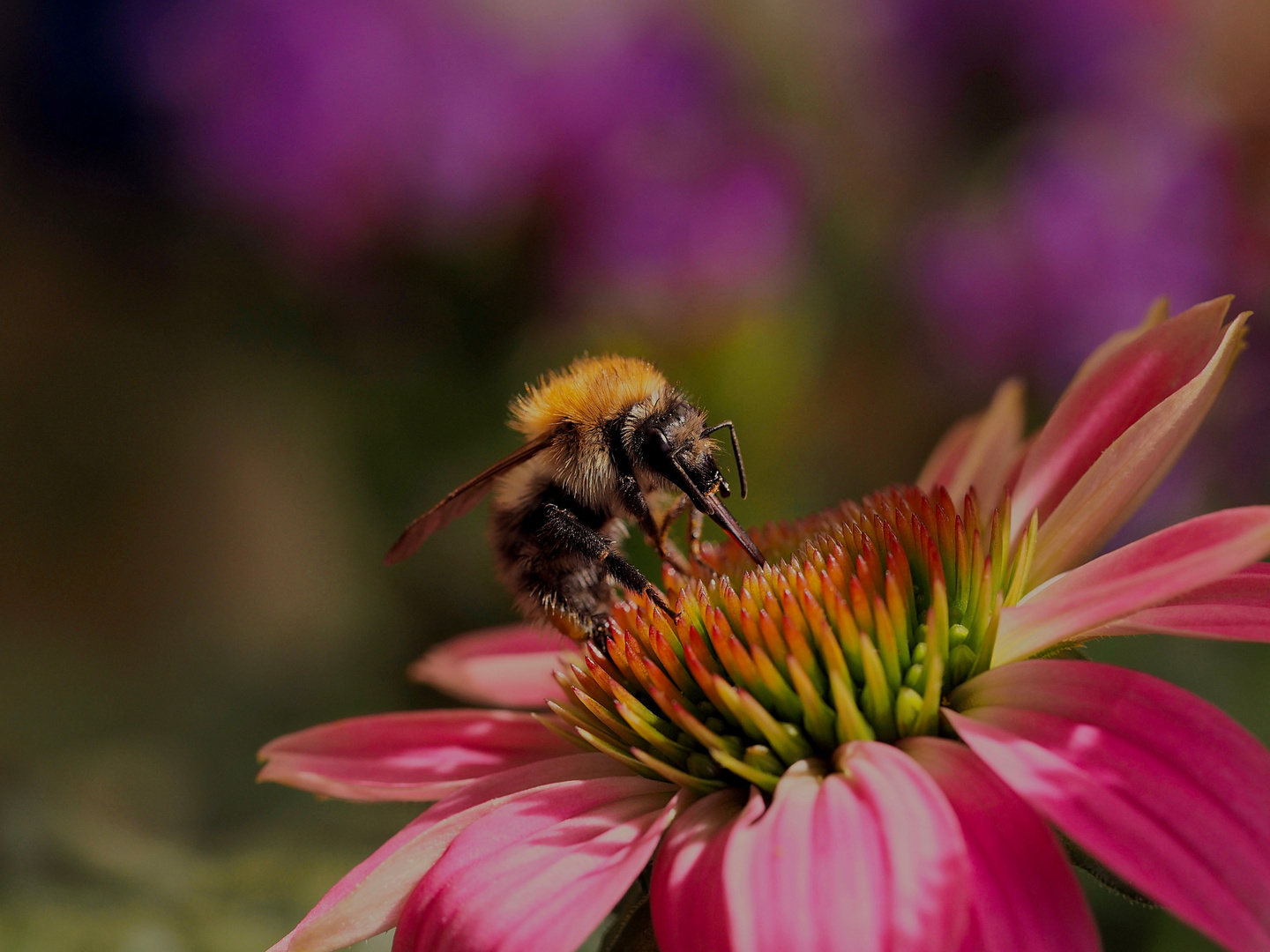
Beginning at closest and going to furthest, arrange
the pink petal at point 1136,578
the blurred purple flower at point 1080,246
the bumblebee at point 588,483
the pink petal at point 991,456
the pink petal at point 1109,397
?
the pink petal at point 1136,578 → the pink petal at point 1109,397 → the bumblebee at point 588,483 → the pink petal at point 991,456 → the blurred purple flower at point 1080,246

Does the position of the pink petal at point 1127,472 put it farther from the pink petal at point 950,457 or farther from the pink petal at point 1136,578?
the pink petal at point 950,457

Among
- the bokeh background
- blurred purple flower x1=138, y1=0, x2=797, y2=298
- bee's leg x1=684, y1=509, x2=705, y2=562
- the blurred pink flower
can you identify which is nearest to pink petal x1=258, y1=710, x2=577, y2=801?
the blurred pink flower

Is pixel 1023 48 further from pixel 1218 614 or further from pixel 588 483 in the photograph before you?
pixel 1218 614

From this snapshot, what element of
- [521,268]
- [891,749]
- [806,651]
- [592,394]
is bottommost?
[891,749]

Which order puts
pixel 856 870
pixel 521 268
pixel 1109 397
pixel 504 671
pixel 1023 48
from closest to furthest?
pixel 856 870
pixel 1109 397
pixel 504 671
pixel 521 268
pixel 1023 48

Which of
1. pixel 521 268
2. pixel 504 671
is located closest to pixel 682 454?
pixel 504 671

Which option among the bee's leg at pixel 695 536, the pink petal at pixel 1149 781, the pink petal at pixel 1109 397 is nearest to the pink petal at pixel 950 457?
the pink petal at pixel 1109 397

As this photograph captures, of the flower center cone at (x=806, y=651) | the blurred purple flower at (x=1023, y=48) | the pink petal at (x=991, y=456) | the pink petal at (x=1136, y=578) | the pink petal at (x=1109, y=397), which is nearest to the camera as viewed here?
the pink petal at (x=1136, y=578)
